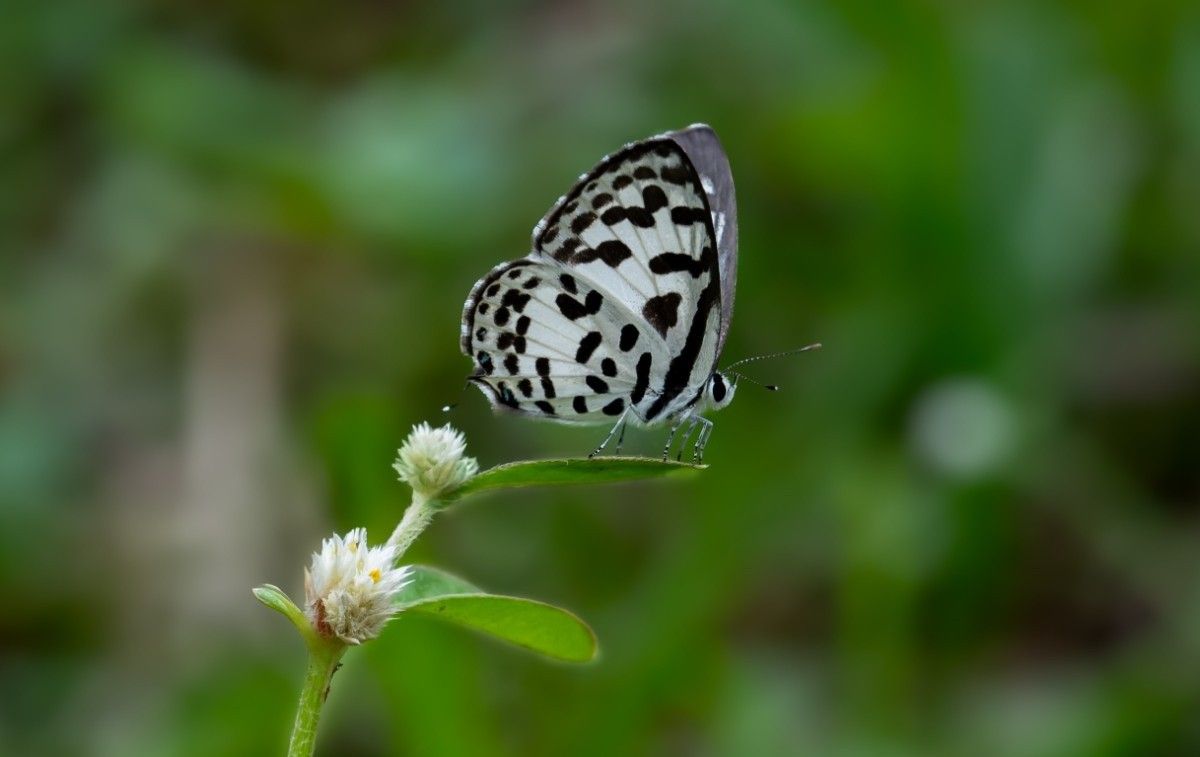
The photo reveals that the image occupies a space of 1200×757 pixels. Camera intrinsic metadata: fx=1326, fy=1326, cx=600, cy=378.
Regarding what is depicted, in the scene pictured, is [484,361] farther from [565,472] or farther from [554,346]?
[565,472]

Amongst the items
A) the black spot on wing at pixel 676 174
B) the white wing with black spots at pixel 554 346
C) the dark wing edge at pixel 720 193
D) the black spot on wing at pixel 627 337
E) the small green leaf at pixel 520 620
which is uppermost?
the dark wing edge at pixel 720 193

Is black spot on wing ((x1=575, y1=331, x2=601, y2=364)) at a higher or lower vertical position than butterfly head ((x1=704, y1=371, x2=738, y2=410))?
lower

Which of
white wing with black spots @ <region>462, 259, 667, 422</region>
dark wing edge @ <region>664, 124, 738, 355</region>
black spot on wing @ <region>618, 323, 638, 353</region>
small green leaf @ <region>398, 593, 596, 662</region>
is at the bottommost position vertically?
small green leaf @ <region>398, 593, 596, 662</region>

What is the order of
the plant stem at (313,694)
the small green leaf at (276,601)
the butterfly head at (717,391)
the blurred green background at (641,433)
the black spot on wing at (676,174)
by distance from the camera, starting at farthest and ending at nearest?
the blurred green background at (641,433) < the butterfly head at (717,391) < the black spot on wing at (676,174) < the small green leaf at (276,601) < the plant stem at (313,694)

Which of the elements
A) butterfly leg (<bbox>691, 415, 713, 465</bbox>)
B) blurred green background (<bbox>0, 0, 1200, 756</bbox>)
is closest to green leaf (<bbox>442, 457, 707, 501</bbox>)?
butterfly leg (<bbox>691, 415, 713, 465</bbox>)

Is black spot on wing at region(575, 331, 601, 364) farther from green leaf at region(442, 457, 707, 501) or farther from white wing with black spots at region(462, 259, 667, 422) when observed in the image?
green leaf at region(442, 457, 707, 501)

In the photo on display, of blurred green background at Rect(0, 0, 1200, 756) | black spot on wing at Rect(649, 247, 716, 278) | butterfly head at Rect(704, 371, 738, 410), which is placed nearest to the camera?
black spot on wing at Rect(649, 247, 716, 278)

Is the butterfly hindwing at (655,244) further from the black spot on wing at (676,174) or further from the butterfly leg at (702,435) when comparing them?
the butterfly leg at (702,435)

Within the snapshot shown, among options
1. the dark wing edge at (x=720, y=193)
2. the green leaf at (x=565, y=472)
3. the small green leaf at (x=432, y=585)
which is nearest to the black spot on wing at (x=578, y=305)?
the dark wing edge at (x=720, y=193)
